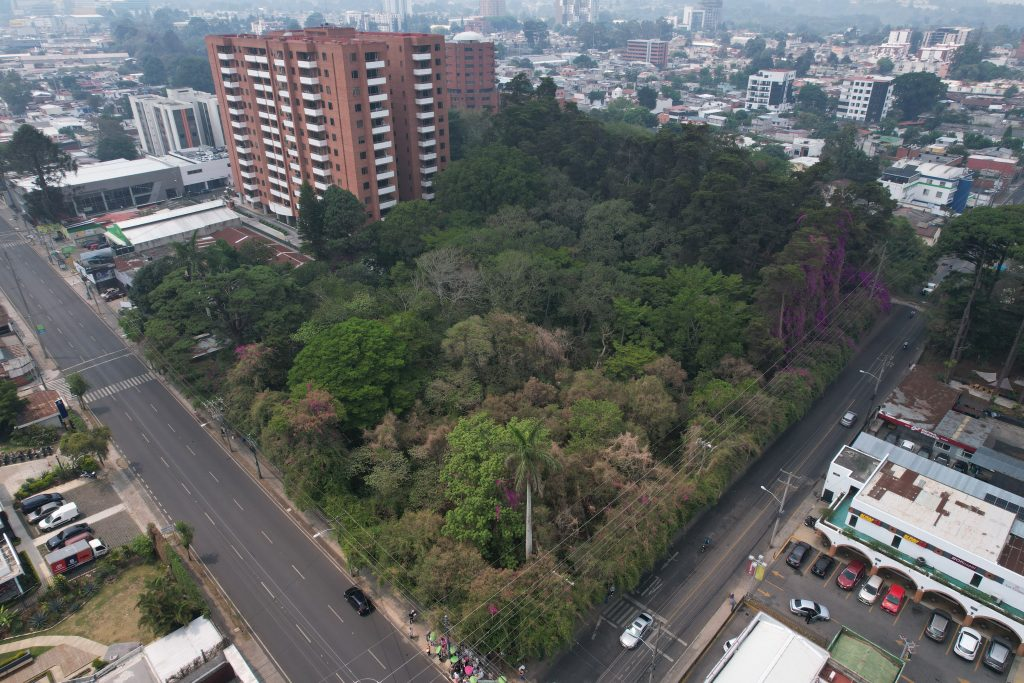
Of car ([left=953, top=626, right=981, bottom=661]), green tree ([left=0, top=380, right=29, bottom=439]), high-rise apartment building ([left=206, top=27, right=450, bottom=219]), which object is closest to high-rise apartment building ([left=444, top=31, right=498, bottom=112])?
high-rise apartment building ([left=206, top=27, right=450, bottom=219])

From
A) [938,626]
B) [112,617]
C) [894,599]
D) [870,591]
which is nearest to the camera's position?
[938,626]

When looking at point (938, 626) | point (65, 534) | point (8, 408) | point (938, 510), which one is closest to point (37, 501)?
point (65, 534)

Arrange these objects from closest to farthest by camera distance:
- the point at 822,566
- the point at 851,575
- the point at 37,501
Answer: the point at 851,575 < the point at 822,566 < the point at 37,501

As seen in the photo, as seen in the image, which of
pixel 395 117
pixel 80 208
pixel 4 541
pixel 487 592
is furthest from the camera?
pixel 80 208

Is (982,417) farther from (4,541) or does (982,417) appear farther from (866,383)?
(4,541)

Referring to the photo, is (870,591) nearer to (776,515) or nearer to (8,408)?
(776,515)

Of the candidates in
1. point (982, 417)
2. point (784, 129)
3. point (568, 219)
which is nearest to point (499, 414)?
point (568, 219)
